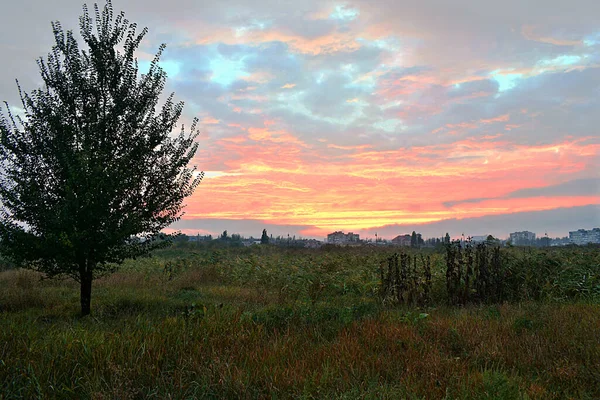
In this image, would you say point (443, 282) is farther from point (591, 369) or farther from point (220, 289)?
point (220, 289)

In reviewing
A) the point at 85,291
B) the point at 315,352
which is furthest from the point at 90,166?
the point at 315,352

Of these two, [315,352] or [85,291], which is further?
[85,291]

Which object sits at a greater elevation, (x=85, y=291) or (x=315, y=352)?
(x=85, y=291)

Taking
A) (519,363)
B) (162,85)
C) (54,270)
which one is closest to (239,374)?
(519,363)

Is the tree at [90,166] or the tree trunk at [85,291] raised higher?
the tree at [90,166]

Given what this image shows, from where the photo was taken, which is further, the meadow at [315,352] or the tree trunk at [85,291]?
the tree trunk at [85,291]

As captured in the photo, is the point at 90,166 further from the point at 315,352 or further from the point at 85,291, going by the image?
the point at 315,352

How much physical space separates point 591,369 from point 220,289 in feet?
29.9

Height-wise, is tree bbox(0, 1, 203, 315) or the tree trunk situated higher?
tree bbox(0, 1, 203, 315)

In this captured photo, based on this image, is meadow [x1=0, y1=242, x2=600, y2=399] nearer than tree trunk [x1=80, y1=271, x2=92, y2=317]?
Yes

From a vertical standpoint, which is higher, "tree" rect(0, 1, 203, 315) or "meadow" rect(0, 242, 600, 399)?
"tree" rect(0, 1, 203, 315)

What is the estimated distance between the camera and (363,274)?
12.5 metres

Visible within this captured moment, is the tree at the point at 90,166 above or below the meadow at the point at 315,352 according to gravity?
above

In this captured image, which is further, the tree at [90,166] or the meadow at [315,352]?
the tree at [90,166]
